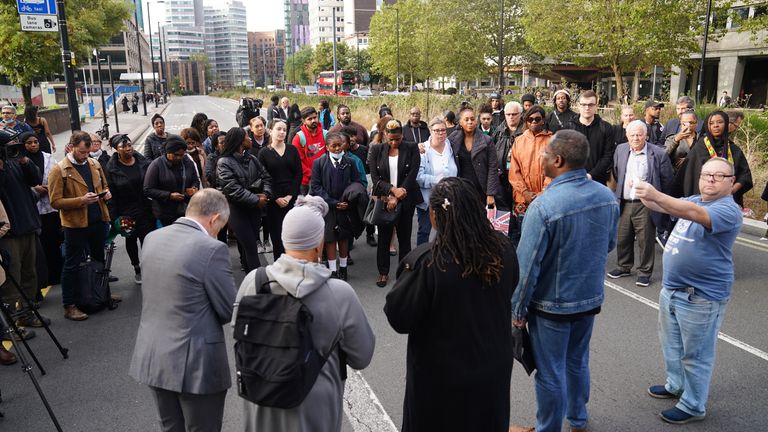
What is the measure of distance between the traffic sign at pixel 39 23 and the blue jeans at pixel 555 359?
12042 mm

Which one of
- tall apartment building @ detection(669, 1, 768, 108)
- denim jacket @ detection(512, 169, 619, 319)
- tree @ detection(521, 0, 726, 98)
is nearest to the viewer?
denim jacket @ detection(512, 169, 619, 319)

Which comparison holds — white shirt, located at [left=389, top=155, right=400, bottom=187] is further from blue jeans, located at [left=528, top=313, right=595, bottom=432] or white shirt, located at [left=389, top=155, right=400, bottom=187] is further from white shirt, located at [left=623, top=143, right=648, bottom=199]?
blue jeans, located at [left=528, top=313, right=595, bottom=432]

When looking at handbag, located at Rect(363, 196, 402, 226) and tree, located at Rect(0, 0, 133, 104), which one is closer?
handbag, located at Rect(363, 196, 402, 226)

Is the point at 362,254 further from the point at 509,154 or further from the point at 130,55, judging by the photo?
the point at 130,55

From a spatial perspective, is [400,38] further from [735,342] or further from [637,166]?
[735,342]

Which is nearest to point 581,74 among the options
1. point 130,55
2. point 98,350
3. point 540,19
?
point 540,19

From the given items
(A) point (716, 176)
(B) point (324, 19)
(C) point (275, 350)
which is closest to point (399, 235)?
(A) point (716, 176)

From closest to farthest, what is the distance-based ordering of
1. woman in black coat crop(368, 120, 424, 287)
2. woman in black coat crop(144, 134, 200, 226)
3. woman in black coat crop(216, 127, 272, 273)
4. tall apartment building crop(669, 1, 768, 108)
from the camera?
woman in black coat crop(216, 127, 272, 273), woman in black coat crop(144, 134, 200, 226), woman in black coat crop(368, 120, 424, 287), tall apartment building crop(669, 1, 768, 108)

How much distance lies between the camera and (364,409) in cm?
416

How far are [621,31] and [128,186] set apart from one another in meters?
23.7

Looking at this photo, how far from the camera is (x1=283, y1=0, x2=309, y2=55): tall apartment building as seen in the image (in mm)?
185000

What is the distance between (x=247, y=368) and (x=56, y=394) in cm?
304

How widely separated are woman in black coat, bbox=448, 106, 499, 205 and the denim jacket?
3.94 m

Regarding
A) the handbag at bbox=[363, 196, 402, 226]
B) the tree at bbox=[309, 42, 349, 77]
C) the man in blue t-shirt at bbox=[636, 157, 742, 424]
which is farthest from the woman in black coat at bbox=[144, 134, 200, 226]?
the tree at bbox=[309, 42, 349, 77]
